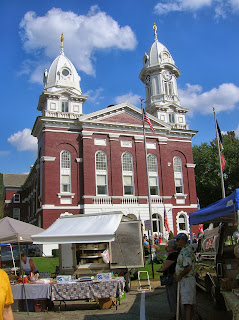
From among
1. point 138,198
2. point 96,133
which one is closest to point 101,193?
point 138,198

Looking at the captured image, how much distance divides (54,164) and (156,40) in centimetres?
2416

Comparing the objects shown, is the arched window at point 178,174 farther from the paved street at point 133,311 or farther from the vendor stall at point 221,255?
the vendor stall at point 221,255

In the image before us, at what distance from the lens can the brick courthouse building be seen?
3212 cm

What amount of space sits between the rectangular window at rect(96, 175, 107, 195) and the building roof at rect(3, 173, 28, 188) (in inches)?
1141

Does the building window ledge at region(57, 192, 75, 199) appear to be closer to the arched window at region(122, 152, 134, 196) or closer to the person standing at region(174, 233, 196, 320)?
the arched window at region(122, 152, 134, 196)

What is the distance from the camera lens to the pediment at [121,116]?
34062 mm

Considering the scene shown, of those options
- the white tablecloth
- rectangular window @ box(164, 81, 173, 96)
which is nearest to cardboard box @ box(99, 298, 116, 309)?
the white tablecloth

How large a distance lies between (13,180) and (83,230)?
5320 cm

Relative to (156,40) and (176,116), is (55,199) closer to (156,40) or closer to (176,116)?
(176,116)

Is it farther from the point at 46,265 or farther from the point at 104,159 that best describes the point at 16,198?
the point at 46,265

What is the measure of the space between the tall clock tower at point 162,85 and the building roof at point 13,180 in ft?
98.3

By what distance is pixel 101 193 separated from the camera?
109ft

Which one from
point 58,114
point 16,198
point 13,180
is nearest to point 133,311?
point 58,114

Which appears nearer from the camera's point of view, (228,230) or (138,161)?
(228,230)
